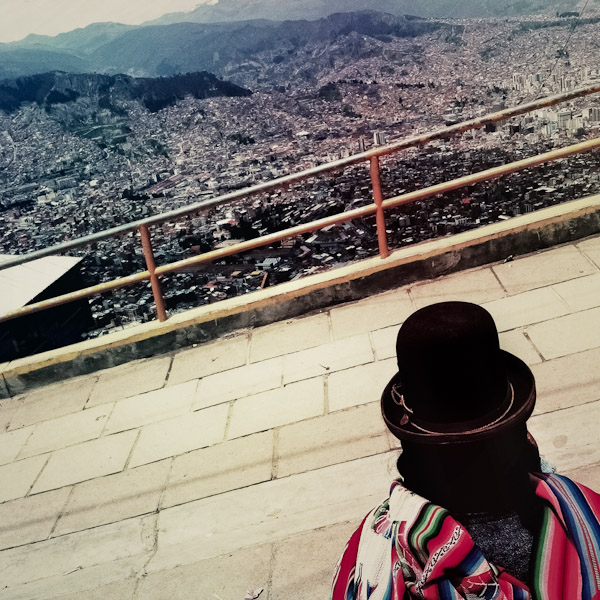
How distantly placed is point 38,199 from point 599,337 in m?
34.9

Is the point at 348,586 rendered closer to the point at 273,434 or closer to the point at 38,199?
the point at 273,434

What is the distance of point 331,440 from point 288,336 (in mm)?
1421

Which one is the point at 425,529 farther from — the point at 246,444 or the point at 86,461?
the point at 86,461

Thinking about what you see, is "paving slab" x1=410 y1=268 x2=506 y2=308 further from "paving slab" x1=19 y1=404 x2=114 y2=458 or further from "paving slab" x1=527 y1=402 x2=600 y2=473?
"paving slab" x1=19 y1=404 x2=114 y2=458

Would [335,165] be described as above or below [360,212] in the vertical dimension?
above

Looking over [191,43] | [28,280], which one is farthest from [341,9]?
[28,280]

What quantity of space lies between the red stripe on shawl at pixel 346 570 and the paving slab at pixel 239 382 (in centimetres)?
250

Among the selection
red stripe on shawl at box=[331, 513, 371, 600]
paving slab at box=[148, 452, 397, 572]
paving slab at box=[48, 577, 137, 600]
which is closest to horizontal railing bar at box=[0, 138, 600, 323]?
paving slab at box=[148, 452, 397, 572]

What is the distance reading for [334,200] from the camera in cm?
1445

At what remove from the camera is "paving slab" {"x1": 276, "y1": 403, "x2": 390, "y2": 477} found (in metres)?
2.85

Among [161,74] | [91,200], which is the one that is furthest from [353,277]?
[161,74]

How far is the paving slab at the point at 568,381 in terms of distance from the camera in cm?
275

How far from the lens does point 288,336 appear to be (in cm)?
429

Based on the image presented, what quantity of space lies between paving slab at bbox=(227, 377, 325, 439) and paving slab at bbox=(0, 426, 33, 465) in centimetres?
165
